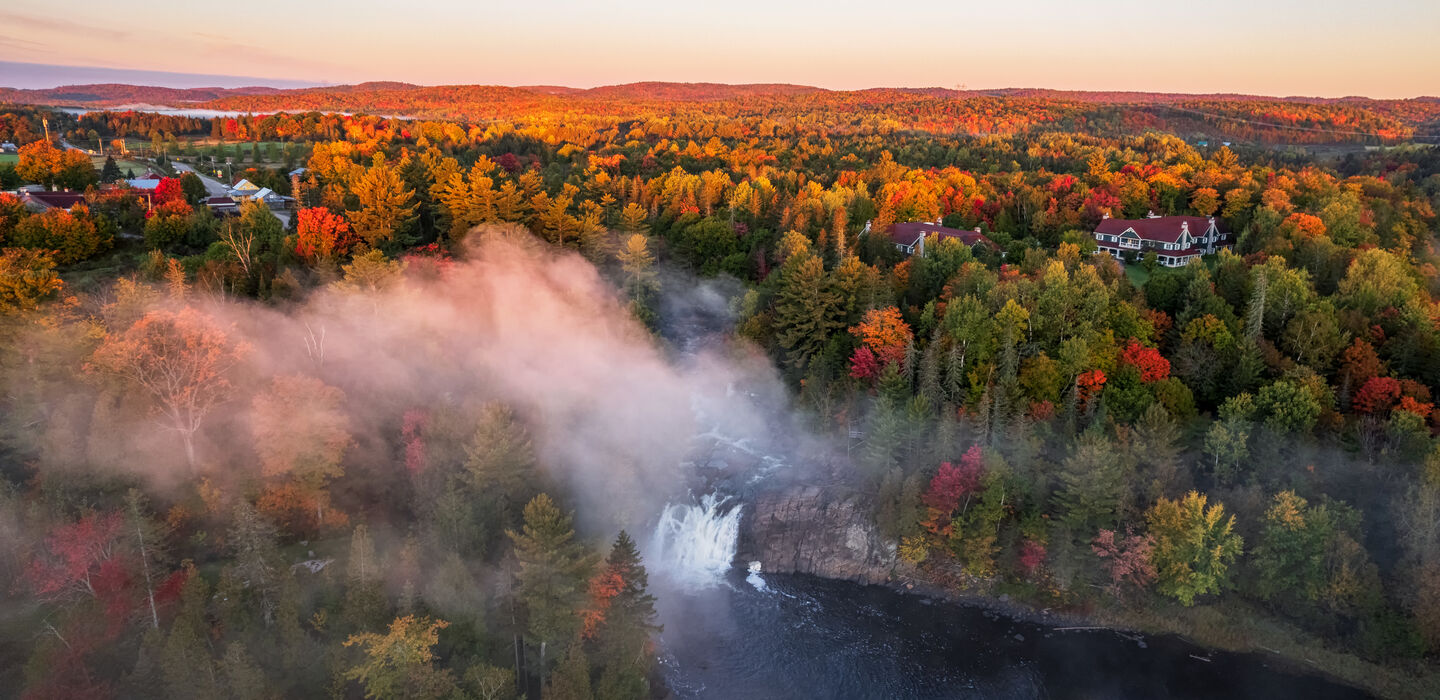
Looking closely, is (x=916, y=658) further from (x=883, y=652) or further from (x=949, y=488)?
(x=949, y=488)

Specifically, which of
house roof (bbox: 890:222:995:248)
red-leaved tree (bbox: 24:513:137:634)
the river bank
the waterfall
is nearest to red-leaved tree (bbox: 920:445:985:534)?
the river bank

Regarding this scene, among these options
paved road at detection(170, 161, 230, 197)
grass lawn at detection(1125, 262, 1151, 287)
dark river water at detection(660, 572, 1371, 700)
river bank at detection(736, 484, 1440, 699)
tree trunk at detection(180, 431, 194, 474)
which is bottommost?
dark river water at detection(660, 572, 1371, 700)

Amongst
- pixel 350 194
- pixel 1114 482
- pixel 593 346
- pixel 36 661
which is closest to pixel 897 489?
pixel 1114 482

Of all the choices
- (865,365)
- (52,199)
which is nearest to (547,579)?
(865,365)

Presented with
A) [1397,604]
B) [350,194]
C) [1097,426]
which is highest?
[350,194]

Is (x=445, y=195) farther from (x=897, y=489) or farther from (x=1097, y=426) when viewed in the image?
(x=1097, y=426)

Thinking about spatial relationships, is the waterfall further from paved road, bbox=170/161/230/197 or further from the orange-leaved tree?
paved road, bbox=170/161/230/197
